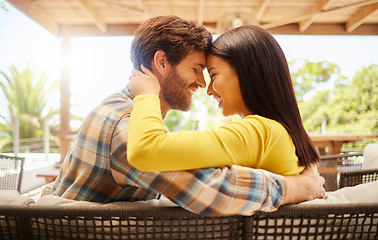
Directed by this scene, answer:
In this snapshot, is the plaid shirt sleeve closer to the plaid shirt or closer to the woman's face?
the plaid shirt

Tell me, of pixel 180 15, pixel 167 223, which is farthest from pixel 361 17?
pixel 167 223

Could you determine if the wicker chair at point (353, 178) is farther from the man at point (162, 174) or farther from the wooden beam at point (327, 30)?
the wooden beam at point (327, 30)

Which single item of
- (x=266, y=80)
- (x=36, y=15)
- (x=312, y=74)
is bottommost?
(x=266, y=80)

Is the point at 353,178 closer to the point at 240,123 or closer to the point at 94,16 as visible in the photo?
the point at 240,123

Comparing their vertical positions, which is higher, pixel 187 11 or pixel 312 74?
pixel 187 11

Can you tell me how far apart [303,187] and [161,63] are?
78 cm

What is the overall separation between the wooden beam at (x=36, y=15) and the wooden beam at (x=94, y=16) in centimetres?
69

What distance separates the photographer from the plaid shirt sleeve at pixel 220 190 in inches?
25.2

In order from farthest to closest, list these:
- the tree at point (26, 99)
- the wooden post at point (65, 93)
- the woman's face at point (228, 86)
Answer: the tree at point (26, 99) < the wooden post at point (65, 93) < the woman's face at point (228, 86)

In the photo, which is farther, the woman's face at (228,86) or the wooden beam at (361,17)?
the wooden beam at (361,17)

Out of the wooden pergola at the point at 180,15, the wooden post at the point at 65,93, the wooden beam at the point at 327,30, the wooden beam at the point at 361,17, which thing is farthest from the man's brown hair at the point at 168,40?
the wooden post at the point at 65,93

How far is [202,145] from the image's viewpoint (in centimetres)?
64

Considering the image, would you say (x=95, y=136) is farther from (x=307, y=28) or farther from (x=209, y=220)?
(x=307, y=28)

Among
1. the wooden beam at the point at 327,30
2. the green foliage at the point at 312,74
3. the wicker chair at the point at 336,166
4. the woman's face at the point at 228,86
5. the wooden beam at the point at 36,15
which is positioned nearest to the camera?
the woman's face at the point at 228,86
